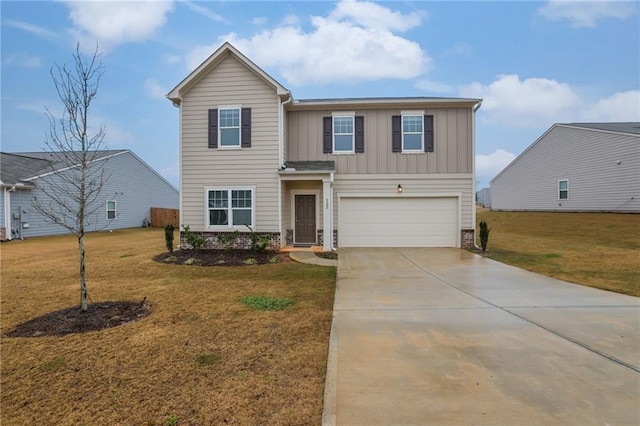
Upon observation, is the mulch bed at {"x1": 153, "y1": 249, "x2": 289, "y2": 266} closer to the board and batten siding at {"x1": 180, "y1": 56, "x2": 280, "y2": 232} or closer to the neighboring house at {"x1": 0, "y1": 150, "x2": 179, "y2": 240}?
the board and batten siding at {"x1": 180, "y1": 56, "x2": 280, "y2": 232}

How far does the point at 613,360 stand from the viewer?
12.1 feet

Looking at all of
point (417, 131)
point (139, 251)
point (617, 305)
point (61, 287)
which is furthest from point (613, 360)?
point (139, 251)

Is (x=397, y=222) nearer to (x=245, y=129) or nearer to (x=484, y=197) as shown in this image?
(x=245, y=129)

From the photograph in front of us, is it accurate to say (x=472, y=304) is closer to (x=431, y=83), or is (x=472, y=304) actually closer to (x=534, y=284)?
(x=534, y=284)

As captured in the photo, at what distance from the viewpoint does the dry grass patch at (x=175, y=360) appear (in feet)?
9.13

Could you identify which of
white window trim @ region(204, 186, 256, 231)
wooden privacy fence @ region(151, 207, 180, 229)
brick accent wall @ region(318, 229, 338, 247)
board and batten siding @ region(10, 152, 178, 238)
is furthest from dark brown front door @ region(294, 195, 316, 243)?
wooden privacy fence @ region(151, 207, 180, 229)

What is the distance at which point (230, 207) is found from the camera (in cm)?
1259

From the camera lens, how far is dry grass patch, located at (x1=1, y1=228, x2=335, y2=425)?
2.78 m

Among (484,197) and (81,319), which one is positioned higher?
(484,197)

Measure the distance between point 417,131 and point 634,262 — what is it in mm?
8147

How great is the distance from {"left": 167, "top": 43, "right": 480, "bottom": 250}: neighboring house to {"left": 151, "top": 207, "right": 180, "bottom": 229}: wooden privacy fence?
1546cm

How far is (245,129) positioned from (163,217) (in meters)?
17.9

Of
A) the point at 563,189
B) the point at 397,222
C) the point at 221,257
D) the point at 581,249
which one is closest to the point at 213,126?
the point at 221,257

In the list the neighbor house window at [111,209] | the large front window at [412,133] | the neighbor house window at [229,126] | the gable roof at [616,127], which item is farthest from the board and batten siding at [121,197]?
the gable roof at [616,127]
